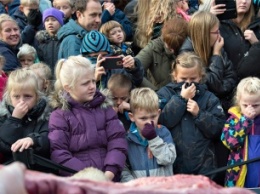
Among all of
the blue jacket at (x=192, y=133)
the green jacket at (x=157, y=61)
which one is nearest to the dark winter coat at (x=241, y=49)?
the green jacket at (x=157, y=61)

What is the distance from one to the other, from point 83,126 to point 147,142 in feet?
1.75

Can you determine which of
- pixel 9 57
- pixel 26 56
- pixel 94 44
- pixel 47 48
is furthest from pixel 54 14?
pixel 94 44

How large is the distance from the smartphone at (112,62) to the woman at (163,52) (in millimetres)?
634

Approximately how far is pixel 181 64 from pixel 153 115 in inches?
22.6

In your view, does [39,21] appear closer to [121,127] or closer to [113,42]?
[113,42]

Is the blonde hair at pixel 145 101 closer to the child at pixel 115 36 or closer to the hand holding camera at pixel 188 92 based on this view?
the hand holding camera at pixel 188 92

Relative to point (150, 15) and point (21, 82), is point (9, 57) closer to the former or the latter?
point (150, 15)

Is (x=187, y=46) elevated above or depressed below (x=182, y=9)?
below

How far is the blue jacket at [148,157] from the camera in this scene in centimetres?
396

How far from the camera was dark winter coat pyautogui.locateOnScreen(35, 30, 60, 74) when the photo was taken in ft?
18.7

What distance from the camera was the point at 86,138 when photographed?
12.2ft

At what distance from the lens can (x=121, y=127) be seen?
12.8 feet

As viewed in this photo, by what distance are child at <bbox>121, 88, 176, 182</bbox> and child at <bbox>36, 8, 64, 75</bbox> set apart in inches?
68.7

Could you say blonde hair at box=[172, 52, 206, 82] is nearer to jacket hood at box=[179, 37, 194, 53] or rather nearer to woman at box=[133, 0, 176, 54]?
jacket hood at box=[179, 37, 194, 53]
